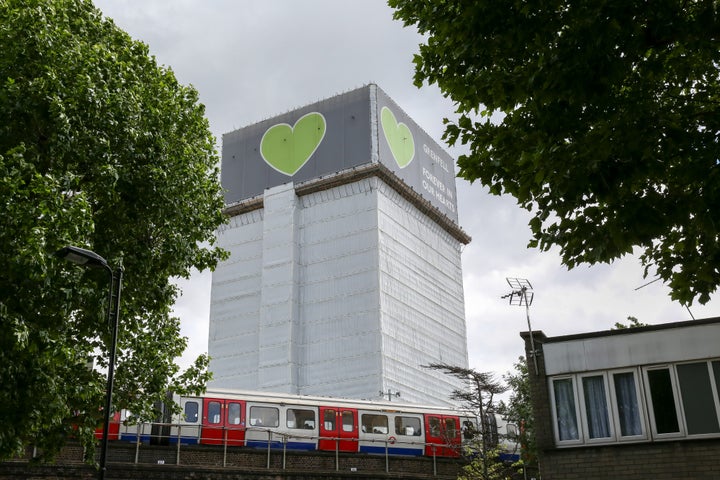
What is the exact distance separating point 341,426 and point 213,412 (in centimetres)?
594

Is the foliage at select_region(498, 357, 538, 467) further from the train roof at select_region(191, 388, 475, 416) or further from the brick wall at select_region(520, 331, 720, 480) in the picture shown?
the brick wall at select_region(520, 331, 720, 480)

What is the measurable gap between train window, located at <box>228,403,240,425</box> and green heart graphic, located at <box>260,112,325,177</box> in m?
68.5

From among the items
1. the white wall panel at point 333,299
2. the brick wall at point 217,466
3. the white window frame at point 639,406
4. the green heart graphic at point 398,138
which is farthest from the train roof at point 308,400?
the green heart graphic at point 398,138

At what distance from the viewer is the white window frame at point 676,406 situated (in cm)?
1803

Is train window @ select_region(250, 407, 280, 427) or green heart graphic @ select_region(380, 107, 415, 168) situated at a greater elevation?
green heart graphic @ select_region(380, 107, 415, 168)

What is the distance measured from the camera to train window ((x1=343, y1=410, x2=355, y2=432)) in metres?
34.1

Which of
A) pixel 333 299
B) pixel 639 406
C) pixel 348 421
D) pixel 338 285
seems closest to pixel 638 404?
pixel 639 406

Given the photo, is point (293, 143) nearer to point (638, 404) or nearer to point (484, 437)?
point (484, 437)

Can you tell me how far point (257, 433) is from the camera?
31.7 metres

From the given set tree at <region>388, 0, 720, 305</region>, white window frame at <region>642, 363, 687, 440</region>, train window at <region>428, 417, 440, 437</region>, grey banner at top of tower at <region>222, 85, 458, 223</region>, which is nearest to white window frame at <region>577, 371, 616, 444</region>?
white window frame at <region>642, 363, 687, 440</region>

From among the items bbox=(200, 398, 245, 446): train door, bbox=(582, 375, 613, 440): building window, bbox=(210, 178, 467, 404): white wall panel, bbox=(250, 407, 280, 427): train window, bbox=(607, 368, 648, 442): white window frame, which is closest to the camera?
bbox=(607, 368, 648, 442): white window frame

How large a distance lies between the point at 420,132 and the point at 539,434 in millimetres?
91950

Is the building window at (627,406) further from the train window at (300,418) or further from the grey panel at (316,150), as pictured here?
the grey panel at (316,150)

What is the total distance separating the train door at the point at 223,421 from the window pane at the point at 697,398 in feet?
58.1
